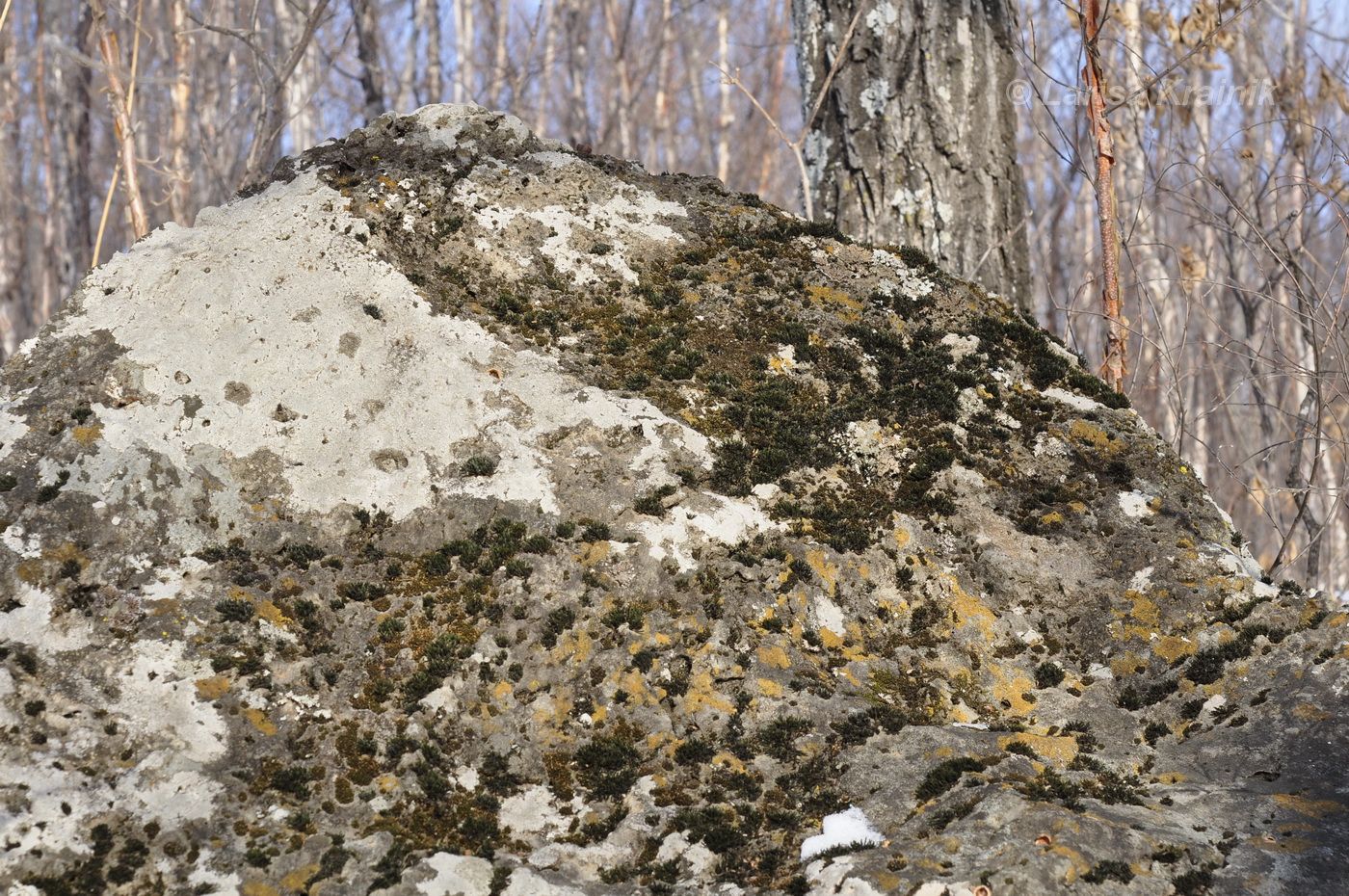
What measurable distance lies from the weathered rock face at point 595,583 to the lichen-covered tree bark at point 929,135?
1.51 m

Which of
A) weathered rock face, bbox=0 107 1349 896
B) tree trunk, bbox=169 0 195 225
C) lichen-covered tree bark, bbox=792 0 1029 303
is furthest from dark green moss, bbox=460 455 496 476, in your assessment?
tree trunk, bbox=169 0 195 225

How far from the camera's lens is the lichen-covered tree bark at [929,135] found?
484 cm

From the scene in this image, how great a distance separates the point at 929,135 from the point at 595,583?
3.20 m

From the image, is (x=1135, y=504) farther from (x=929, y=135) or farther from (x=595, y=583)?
(x=929, y=135)

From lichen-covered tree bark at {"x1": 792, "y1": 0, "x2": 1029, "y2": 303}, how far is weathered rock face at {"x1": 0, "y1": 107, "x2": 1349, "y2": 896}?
1508mm

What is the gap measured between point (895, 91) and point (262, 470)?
3.48m

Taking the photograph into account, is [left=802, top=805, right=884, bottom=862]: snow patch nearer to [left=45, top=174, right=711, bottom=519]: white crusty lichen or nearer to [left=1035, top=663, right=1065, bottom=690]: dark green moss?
[left=1035, top=663, right=1065, bottom=690]: dark green moss

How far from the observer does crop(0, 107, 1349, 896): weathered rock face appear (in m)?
1.99

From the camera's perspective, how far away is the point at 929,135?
4.86 meters

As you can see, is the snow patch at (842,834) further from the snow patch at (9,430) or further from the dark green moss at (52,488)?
the snow patch at (9,430)

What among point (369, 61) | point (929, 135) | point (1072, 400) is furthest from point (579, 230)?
point (369, 61)

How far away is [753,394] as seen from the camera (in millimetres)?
3045

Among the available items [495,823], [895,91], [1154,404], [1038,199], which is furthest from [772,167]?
[495,823]

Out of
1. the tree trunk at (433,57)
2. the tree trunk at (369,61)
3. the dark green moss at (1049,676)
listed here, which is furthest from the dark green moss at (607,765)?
the tree trunk at (433,57)
